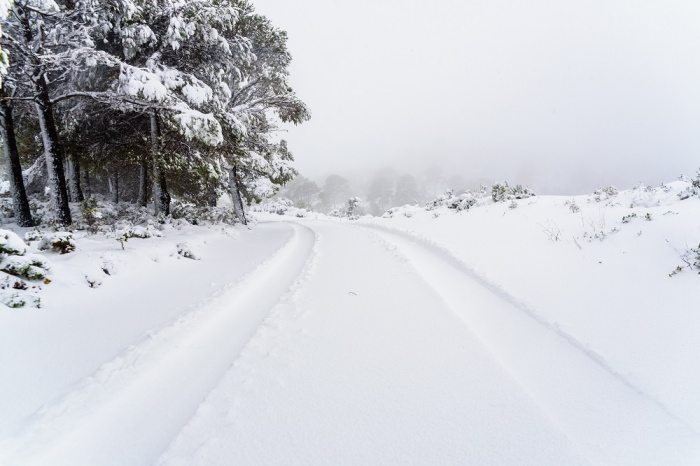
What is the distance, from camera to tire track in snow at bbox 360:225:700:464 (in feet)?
5.87

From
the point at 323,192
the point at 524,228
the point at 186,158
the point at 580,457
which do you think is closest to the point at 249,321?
the point at 580,457

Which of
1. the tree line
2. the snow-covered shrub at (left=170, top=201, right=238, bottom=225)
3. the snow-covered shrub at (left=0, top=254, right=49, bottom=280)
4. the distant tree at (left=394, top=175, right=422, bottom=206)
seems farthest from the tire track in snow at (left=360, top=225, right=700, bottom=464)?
the distant tree at (left=394, top=175, right=422, bottom=206)

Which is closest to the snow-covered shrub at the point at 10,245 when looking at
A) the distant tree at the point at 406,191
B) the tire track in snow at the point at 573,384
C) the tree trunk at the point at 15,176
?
the tire track in snow at the point at 573,384

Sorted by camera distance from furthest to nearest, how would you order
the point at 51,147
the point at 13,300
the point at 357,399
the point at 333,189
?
the point at 333,189, the point at 51,147, the point at 13,300, the point at 357,399

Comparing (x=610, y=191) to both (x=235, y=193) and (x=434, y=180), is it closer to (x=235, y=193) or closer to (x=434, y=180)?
(x=235, y=193)

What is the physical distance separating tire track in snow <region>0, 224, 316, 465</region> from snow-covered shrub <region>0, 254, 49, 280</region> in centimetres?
217

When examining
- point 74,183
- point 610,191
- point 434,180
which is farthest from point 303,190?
point 610,191

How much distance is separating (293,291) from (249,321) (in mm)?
1059

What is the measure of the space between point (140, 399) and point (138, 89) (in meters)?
7.07

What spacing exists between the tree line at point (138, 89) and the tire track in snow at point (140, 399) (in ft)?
12.8

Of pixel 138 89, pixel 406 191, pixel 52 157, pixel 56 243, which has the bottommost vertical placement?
pixel 56 243

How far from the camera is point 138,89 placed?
21.4 feet

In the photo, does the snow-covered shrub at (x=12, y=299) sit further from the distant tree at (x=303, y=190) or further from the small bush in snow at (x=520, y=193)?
the distant tree at (x=303, y=190)

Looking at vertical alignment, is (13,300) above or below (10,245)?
below
